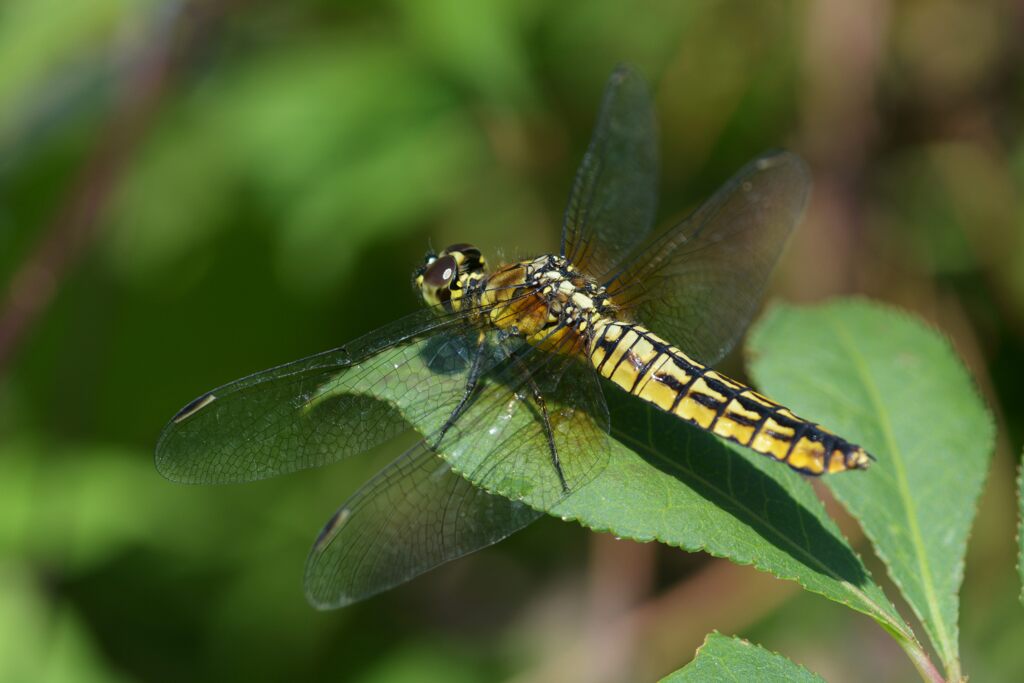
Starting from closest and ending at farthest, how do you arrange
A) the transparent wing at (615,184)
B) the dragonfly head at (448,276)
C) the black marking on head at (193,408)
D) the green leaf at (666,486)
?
the green leaf at (666,486) → the black marking on head at (193,408) → the dragonfly head at (448,276) → the transparent wing at (615,184)

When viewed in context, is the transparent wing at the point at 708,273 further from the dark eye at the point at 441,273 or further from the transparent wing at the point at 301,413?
the transparent wing at the point at 301,413

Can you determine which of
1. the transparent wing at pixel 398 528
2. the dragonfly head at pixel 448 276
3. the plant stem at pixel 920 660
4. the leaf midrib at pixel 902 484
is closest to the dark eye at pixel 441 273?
the dragonfly head at pixel 448 276

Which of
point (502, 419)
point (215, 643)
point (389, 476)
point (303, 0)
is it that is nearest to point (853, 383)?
point (502, 419)

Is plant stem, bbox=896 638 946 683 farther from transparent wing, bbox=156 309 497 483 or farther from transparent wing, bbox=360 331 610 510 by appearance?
transparent wing, bbox=156 309 497 483

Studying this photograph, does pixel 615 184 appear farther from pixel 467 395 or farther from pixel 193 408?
pixel 193 408

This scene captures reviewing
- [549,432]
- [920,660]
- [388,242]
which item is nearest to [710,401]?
[549,432]
